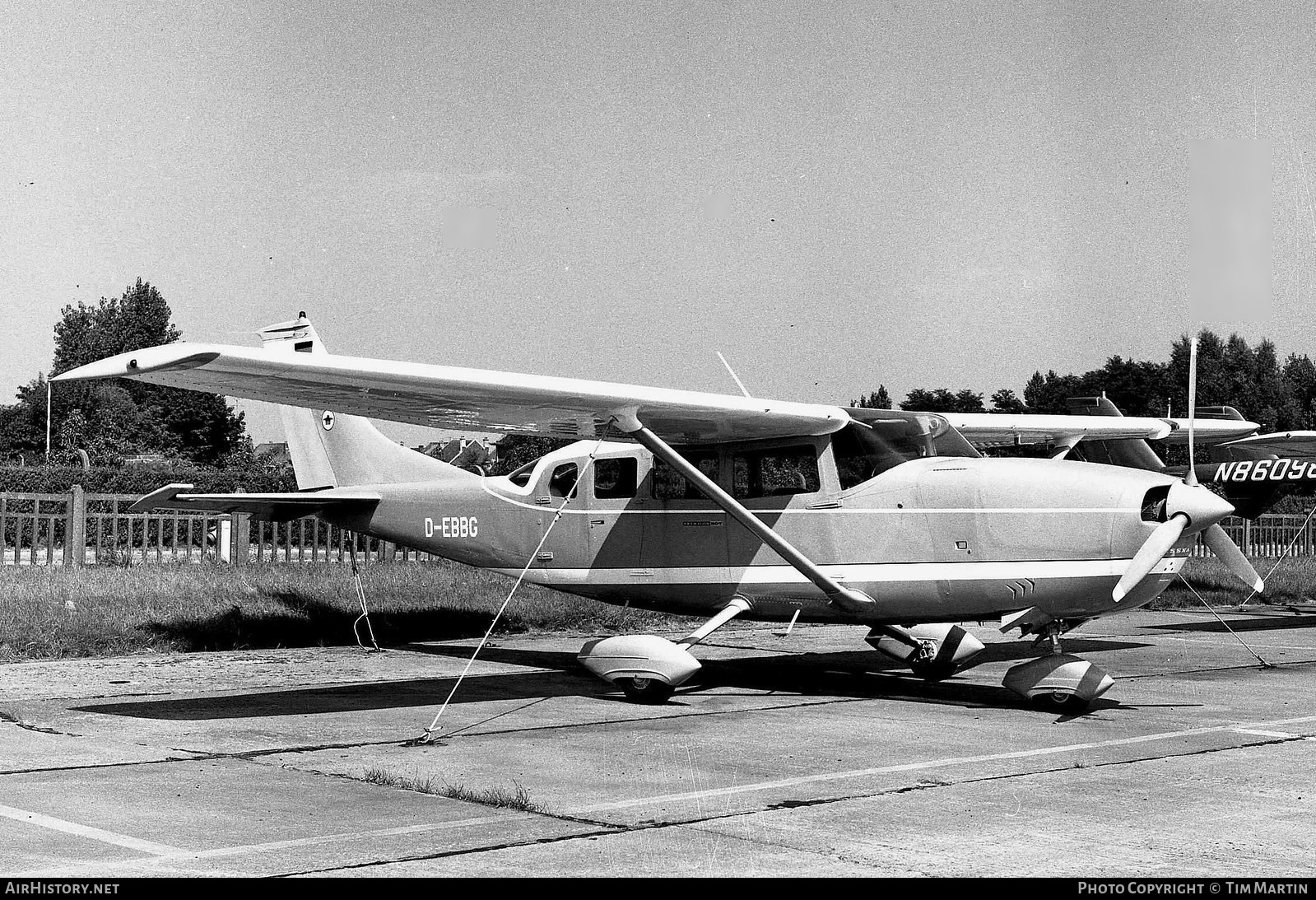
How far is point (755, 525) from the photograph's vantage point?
10703 millimetres

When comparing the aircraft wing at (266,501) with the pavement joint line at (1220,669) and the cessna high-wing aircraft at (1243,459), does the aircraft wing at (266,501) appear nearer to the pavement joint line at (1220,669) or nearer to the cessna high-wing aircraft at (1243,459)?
the pavement joint line at (1220,669)

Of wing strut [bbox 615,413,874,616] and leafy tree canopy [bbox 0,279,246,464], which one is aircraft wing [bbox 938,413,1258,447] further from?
leafy tree canopy [bbox 0,279,246,464]

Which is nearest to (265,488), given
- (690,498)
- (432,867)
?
(690,498)

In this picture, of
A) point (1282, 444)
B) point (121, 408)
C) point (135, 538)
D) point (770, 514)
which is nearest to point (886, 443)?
point (770, 514)

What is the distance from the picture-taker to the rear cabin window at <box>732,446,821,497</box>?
36.8 feet

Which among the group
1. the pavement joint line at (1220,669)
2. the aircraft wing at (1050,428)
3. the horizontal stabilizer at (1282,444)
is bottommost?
the pavement joint line at (1220,669)

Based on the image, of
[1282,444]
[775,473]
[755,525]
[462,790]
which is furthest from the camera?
[1282,444]

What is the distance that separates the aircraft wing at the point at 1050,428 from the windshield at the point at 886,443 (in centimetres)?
189

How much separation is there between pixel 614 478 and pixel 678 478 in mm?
687

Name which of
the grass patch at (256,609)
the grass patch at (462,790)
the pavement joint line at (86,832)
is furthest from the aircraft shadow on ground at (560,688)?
the pavement joint line at (86,832)

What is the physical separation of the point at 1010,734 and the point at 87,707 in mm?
6796

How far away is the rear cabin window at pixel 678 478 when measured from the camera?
38.4 feet

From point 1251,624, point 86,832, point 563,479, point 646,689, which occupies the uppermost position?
point 563,479

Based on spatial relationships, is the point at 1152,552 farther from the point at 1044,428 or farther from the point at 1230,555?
the point at 1044,428
